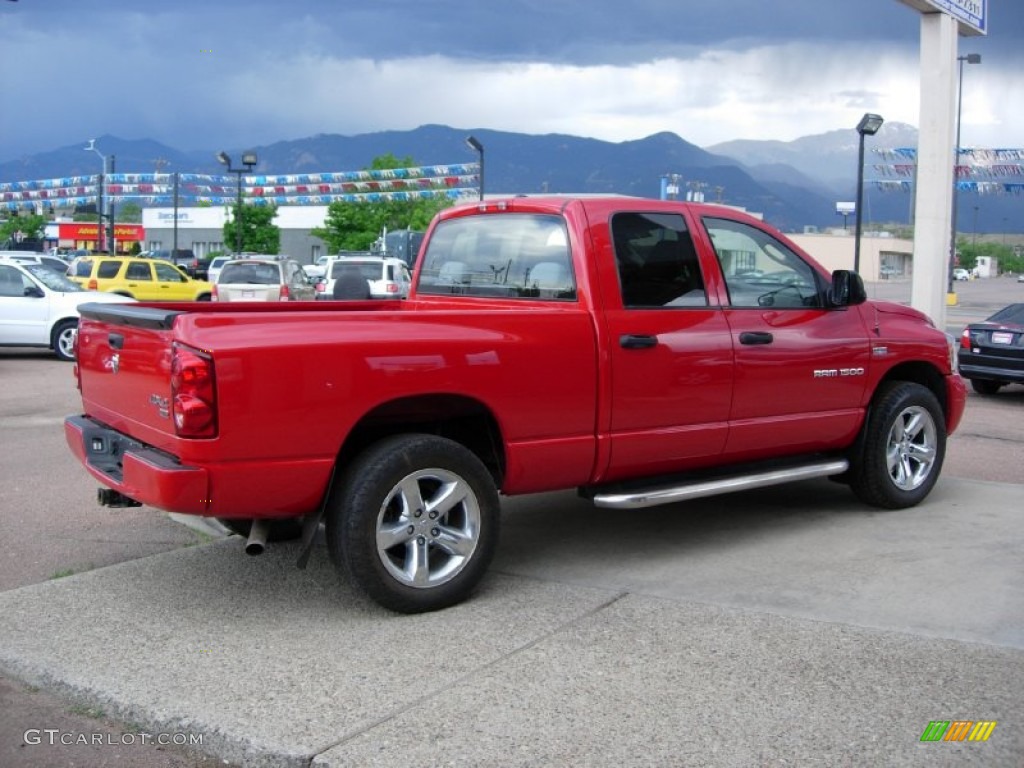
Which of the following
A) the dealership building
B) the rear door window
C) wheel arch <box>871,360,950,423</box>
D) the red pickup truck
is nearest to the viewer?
the red pickup truck

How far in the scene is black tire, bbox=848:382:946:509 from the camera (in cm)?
713

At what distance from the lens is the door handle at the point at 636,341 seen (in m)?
5.72

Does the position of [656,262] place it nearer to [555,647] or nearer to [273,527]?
[555,647]

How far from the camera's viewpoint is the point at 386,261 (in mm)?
30219

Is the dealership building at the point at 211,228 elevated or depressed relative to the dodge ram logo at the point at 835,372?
elevated

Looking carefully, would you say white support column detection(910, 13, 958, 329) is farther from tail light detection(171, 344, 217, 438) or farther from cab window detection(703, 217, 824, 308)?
tail light detection(171, 344, 217, 438)

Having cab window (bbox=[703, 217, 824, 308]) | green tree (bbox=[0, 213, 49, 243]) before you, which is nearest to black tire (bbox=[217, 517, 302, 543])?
cab window (bbox=[703, 217, 824, 308])

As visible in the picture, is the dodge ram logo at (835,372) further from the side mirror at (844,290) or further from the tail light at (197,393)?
the tail light at (197,393)

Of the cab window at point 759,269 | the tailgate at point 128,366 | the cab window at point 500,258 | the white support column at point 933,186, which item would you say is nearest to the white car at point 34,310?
the cab window at point 500,258

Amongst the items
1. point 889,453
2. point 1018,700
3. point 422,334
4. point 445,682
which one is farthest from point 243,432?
point 889,453

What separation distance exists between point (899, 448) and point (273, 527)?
13.6ft

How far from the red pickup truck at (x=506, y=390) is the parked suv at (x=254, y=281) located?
1823 centimetres

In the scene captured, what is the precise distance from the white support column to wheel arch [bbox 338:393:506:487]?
16.2m

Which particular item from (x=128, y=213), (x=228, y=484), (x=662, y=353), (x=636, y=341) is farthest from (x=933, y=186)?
(x=128, y=213)
